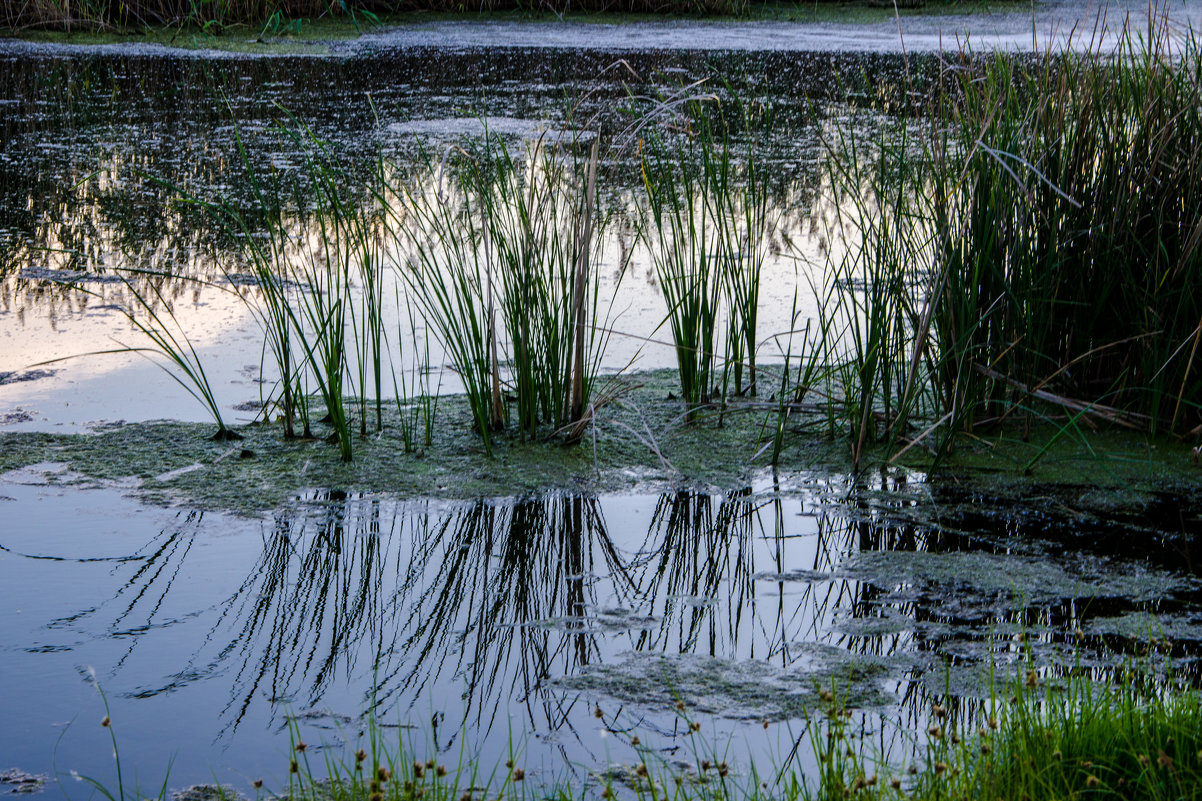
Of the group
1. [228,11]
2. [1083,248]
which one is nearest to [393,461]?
[1083,248]

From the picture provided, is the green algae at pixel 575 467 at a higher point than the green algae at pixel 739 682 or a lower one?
higher

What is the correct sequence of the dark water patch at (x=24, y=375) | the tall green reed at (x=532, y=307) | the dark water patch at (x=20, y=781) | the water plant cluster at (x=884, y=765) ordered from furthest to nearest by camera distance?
the dark water patch at (x=24, y=375) < the tall green reed at (x=532, y=307) < the dark water patch at (x=20, y=781) < the water plant cluster at (x=884, y=765)

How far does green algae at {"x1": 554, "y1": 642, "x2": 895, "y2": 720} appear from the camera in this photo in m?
1.81

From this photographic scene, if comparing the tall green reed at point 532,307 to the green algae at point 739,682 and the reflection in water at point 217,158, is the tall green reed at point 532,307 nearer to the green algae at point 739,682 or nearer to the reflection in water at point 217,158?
the reflection in water at point 217,158

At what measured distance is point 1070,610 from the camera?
82.7 inches

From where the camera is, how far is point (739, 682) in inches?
74.0

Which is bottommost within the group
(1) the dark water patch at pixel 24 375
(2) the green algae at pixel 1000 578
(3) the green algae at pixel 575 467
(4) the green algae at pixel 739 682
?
(4) the green algae at pixel 739 682

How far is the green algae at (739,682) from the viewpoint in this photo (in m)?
Answer: 1.81

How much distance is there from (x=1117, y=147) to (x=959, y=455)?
773mm

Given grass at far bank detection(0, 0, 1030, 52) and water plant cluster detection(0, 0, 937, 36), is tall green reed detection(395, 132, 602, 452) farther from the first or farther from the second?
water plant cluster detection(0, 0, 937, 36)

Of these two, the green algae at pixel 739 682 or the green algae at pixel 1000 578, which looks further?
the green algae at pixel 1000 578

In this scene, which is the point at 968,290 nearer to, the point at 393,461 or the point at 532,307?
the point at 532,307

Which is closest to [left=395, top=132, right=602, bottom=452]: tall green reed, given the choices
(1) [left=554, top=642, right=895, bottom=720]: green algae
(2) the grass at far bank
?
(1) [left=554, top=642, right=895, bottom=720]: green algae

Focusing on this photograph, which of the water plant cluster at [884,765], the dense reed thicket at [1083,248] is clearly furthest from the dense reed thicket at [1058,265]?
the water plant cluster at [884,765]
